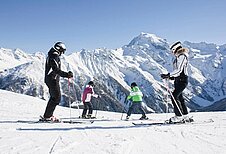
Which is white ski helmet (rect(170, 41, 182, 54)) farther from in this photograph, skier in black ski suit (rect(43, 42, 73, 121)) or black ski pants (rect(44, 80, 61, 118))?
black ski pants (rect(44, 80, 61, 118))

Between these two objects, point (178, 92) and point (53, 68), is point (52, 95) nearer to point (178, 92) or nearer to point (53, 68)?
point (53, 68)

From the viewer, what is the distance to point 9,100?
1830cm

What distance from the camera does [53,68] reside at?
410 inches

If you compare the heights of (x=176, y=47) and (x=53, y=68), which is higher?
(x=176, y=47)

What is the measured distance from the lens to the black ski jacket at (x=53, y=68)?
410 inches

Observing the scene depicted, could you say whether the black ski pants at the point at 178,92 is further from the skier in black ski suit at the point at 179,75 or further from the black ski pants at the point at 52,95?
the black ski pants at the point at 52,95

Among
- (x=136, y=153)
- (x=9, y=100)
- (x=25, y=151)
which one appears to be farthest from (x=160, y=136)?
(x=9, y=100)

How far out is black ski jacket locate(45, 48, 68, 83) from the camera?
10.4m

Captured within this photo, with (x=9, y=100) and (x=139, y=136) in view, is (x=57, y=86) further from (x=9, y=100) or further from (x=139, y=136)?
(x=9, y=100)

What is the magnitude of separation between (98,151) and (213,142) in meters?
2.53

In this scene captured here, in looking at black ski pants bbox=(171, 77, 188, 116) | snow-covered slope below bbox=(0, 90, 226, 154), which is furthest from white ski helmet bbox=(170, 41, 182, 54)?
snow-covered slope below bbox=(0, 90, 226, 154)

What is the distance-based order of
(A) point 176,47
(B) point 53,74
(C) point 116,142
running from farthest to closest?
(B) point 53,74
(A) point 176,47
(C) point 116,142

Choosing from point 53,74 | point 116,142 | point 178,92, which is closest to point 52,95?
point 53,74

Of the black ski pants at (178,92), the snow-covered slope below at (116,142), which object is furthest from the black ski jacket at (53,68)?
the black ski pants at (178,92)
